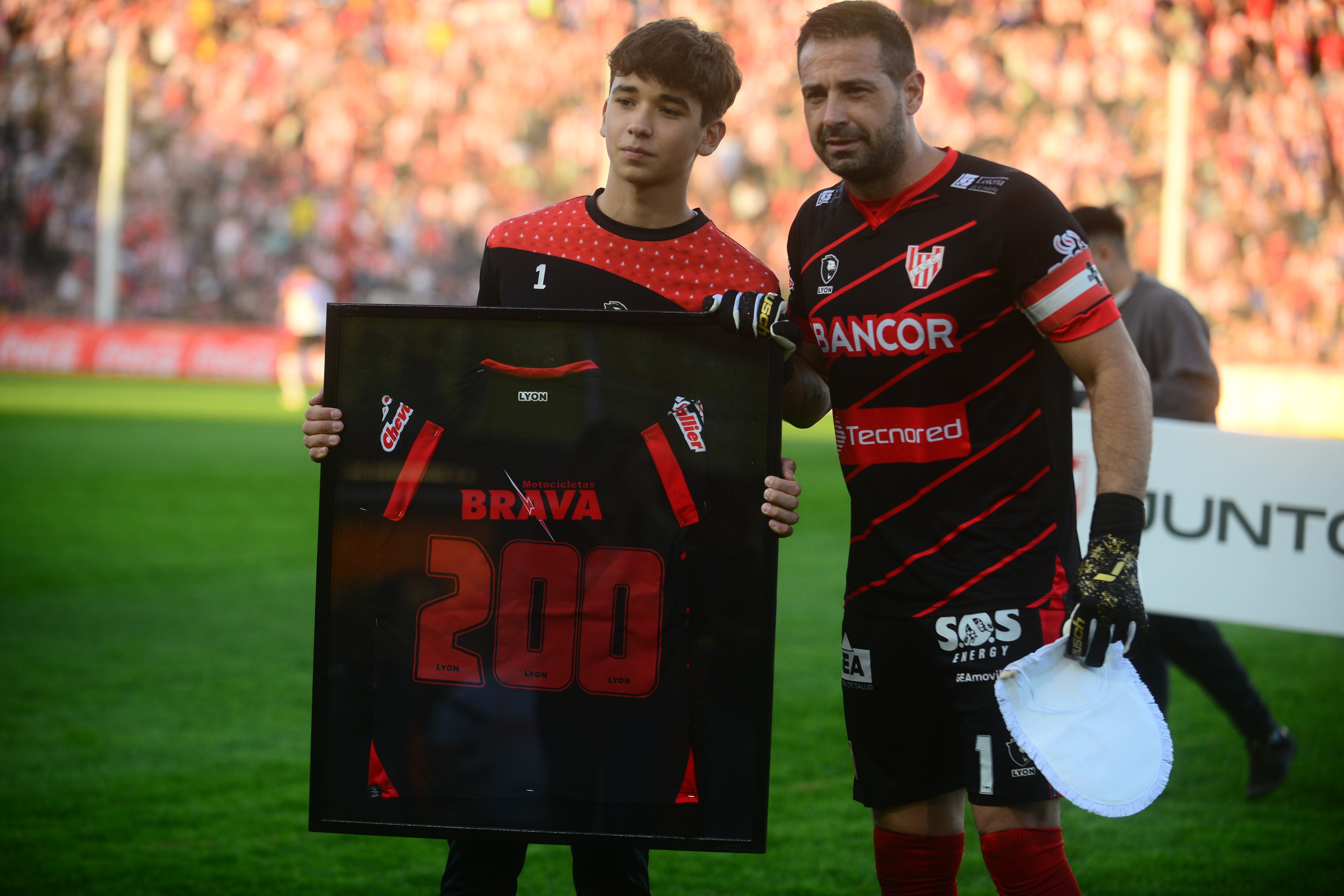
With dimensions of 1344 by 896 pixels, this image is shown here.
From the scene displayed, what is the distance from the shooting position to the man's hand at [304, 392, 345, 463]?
243 cm

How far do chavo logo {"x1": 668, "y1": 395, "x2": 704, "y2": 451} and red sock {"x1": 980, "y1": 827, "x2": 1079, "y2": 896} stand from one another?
955 mm

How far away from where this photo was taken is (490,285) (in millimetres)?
2744

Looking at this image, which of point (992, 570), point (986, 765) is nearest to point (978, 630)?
point (992, 570)

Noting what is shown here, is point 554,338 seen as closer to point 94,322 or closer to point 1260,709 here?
point 1260,709

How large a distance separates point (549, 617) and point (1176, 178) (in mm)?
14862

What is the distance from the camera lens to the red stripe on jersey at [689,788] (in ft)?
7.86

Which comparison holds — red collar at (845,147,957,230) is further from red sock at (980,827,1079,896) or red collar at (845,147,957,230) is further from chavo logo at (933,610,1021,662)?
red sock at (980,827,1079,896)

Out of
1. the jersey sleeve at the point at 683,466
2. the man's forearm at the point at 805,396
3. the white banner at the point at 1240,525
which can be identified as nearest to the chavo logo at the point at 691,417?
the jersey sleeve at the point at 683,466

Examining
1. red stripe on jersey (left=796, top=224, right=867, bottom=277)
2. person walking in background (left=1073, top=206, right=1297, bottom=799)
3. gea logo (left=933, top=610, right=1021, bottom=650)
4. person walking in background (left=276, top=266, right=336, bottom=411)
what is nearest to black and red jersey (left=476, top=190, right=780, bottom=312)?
red stripe on jersey (left=796, top=224, right=867, bottom=277)

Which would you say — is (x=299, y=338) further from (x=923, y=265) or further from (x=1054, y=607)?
(x=1054, y=607)

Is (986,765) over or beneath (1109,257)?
beneath

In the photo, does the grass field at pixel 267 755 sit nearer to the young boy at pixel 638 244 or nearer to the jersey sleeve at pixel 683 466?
the young boy at pixel 638 244

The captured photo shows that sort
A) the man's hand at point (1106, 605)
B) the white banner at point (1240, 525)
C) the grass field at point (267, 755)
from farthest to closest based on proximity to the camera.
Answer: the white banner at point (1240, 525) → the grass field at point (267, 755) → the man's hand at point (1106, 605)

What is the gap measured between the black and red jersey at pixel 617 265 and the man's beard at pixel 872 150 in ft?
0.87
